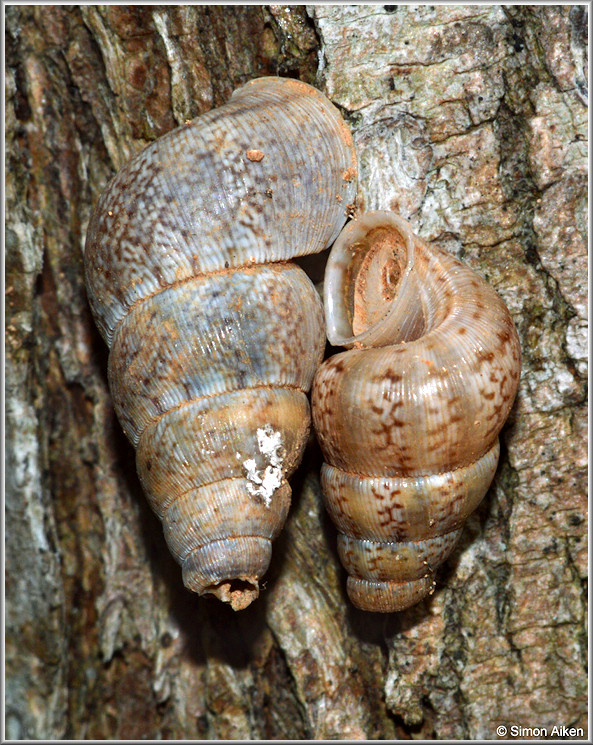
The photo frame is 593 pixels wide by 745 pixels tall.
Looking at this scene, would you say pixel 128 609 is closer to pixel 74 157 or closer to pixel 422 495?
pixel 422 495

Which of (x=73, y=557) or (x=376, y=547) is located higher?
(x=376, y=547)

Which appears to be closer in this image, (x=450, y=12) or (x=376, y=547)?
(x=376, y=547)

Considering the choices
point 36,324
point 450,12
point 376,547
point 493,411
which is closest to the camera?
point 493,411

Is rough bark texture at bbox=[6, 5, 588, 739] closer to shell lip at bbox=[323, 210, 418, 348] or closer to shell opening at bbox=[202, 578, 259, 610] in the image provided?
shell lip at bbox=[323, 210, 418, 348]

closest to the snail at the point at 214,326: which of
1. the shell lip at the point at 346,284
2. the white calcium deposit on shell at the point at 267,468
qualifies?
the white calcium deposit on shell at the point at 267,468

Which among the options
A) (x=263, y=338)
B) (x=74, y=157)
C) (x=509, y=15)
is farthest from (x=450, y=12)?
(x=74, y=157)
